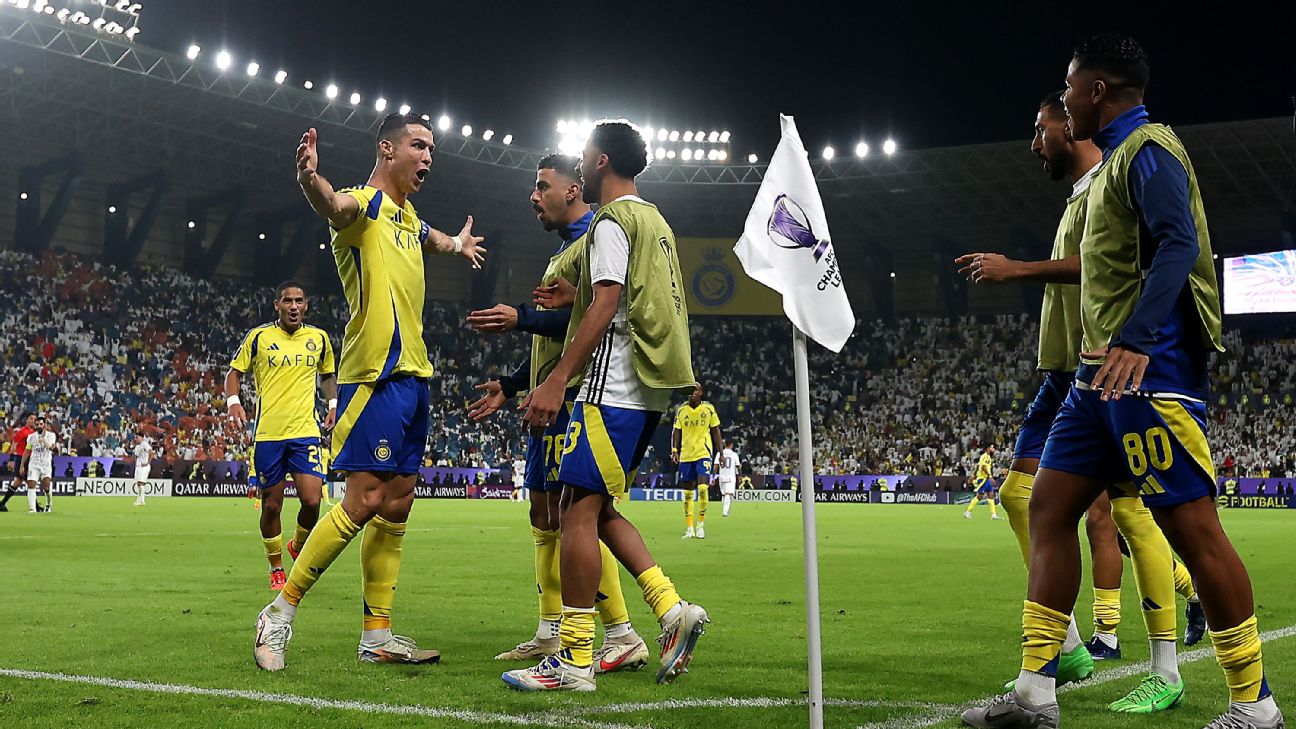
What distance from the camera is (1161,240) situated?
13.3 ft

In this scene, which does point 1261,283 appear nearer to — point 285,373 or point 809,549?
point 285,373

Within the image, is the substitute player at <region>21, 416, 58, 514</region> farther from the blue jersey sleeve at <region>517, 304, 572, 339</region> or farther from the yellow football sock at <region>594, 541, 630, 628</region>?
the blue jersey sleeve at <region>517, 304, 572, 339</region>

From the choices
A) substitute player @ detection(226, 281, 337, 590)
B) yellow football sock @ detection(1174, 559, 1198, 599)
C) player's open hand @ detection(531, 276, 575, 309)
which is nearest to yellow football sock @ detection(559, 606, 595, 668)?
player's open hand @ detection(531, 276, 575, 309)

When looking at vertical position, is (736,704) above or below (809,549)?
below

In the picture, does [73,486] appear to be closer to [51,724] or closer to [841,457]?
[841,457]

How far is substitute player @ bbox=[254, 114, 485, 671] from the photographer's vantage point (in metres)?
5.87

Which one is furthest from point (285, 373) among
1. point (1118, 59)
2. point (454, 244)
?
point (1118, 59)

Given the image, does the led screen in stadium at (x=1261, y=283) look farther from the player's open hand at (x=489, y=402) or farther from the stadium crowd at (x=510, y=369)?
the player's open hand at (x=489, y=402)

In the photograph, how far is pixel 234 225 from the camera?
46062 millimetres

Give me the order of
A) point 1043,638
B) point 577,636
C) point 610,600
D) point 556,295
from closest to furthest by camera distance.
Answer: point 1043,638, point 577,636, point 556,295, point 610,600

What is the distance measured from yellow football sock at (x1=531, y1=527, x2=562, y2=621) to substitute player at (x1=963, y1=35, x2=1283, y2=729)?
2.61 meters

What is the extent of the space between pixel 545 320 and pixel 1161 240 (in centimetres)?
291

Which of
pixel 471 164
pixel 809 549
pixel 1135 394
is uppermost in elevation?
pixel 471 164

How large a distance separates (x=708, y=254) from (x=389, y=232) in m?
43.4
